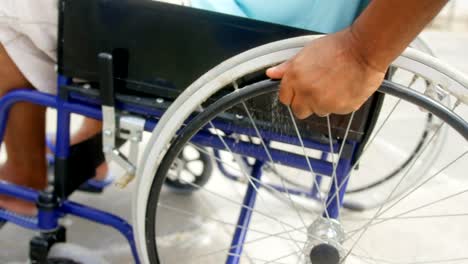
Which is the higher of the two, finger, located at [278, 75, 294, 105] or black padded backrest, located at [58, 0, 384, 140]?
black padded backrest, located at [58, 0, 384, 140]

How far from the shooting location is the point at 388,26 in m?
0.50

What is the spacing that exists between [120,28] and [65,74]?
0.12 m

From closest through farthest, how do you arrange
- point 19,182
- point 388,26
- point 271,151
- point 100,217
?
point 388,26 → point 271,151 → point 100,217 → point 19,182

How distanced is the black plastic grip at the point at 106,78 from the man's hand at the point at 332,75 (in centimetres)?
27

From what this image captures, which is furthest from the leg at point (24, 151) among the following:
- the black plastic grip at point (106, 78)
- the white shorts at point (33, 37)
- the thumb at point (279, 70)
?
the thumb at point (279, 70)

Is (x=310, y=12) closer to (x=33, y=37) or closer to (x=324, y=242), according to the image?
(x=324, y=242)

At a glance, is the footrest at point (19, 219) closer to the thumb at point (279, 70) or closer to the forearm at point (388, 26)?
the thumb at point (279, 70)

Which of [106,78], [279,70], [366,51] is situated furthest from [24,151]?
[366,51]

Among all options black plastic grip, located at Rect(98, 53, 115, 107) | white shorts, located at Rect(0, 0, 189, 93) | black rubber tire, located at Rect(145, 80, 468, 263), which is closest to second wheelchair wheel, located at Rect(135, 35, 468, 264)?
black rubber tire, located at Rect(145, 80, 468, 263)

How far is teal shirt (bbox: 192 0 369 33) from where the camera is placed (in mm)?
694

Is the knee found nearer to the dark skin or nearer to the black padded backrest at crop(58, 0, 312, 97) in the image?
the black padded backrest at crop(58, 0, 312, 97)

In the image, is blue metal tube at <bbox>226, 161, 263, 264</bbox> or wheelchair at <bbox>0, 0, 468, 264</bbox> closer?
wheelchair at <bbox>0, 0, 468, 264</bbox>

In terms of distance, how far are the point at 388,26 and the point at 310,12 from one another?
23cm

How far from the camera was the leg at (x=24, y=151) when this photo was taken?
2.95 ft
